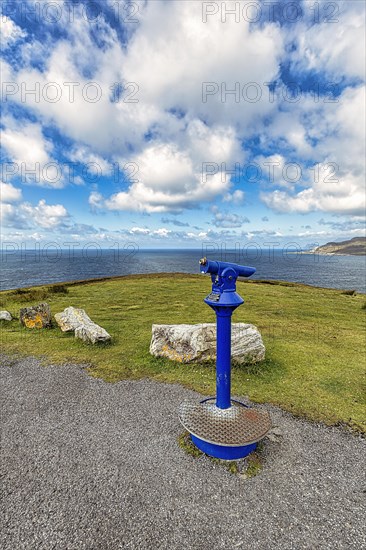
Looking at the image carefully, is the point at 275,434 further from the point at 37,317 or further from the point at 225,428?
the point at 37,317

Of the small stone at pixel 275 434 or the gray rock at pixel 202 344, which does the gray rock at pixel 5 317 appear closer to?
the gray rock at pixel 202 344

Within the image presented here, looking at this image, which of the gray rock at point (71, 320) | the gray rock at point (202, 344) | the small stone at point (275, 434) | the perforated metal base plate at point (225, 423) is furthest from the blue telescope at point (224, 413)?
the gray rock at point (71, 320)

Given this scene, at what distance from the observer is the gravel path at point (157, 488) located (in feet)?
13.7

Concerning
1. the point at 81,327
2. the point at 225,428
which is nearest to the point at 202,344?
the point at 225,428

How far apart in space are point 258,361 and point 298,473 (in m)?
4.97

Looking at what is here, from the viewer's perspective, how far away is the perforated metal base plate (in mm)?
5548

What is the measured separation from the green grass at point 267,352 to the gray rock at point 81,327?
389mm

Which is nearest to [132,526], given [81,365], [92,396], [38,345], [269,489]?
[269,489]

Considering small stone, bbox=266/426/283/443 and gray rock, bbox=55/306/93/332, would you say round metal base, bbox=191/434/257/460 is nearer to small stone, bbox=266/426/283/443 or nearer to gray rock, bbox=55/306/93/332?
small stone, bbox=266/426/283/443

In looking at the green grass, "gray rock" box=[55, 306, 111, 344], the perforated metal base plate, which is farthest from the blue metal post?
"gray rock" box=[55, 306, 111, 344]

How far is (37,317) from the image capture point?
589 inches

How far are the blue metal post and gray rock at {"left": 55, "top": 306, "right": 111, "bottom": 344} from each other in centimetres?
769

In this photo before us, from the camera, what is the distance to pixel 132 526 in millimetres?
4332

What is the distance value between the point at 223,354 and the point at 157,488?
2.75 meters
